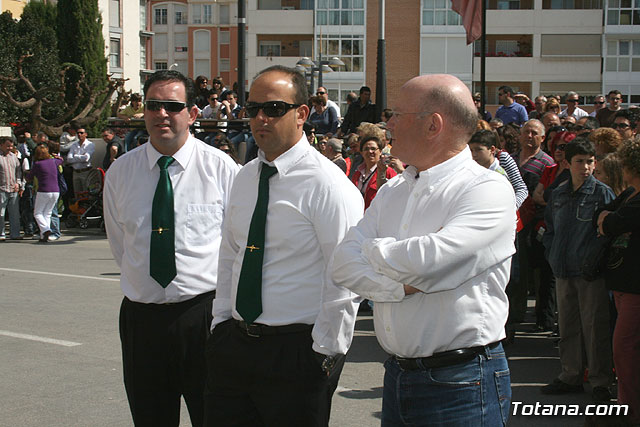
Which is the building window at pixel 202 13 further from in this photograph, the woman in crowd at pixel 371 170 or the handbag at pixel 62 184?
the woman in crowd at pixel 371 170

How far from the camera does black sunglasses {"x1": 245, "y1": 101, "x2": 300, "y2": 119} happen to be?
3432 mm

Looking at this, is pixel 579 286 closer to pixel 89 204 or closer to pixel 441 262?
pixel 441 262

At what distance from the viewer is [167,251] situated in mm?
4004

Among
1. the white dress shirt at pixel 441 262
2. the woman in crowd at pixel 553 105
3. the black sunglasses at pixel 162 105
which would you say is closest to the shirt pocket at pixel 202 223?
the black sunglasses at pixel 162 105

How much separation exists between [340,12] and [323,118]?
145ft

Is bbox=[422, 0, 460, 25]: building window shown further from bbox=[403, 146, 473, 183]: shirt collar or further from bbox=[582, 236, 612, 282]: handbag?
bbox=[403, 146, 473, 183]: shirt collar

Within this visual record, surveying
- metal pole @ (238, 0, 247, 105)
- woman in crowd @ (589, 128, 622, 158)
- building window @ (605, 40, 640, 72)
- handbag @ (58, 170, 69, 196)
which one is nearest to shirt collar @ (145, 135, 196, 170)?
woman in crowd @ (589, 128, 622, 158)

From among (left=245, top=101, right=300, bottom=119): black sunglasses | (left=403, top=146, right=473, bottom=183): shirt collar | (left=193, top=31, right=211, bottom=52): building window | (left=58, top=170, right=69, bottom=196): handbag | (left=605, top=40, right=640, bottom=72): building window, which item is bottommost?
(left=58, top=170, right=69, bottom=196): handbag

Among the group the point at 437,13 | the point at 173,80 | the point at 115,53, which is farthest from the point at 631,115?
the point at 115,53

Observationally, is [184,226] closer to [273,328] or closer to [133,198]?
[133,198]

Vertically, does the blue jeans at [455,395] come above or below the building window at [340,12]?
below

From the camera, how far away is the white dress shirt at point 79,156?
18734mm

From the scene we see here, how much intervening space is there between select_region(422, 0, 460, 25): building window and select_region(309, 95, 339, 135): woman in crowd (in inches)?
1689

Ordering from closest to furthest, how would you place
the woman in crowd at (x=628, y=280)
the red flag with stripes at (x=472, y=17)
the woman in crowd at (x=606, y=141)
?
the woman in crowd at (x=628, y=280) → the woman in crowd at (x=606, y=141) → the red flag with stripes at (x=472, y=17)
